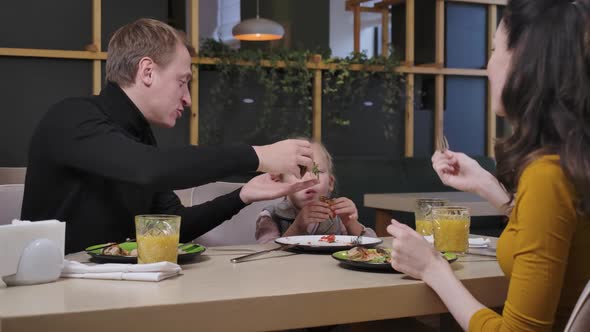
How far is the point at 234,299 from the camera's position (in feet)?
4.26

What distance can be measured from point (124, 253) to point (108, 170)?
0.21m

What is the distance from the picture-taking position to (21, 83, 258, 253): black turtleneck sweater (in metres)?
1.76

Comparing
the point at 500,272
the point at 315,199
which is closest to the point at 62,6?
the point at 315,199

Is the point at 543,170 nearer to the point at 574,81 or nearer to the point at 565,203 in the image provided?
the point at 565,203

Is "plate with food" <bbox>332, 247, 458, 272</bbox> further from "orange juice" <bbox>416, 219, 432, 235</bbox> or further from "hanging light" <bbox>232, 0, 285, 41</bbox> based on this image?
"hanging light" <bbox>232, 0, 285, 41</bbox>

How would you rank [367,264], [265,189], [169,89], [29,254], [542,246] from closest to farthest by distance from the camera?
[542,246] < [29,254] < [367,264] < [265,189] < [169,89]

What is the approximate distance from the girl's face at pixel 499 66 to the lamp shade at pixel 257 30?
14.1ft

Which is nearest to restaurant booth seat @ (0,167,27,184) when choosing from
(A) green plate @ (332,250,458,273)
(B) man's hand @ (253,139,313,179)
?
(B) man's hand @ (253,139,313,179)

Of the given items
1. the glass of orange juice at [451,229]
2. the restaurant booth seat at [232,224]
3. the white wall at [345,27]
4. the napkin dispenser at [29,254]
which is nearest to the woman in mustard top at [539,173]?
the glass of orange juice at [451,229]

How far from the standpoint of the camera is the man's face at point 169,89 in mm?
2268

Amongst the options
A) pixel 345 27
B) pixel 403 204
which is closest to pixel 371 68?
pixel 345 27

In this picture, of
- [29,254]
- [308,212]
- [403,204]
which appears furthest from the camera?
[403,204]

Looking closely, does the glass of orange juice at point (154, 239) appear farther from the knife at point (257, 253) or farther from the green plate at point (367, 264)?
the green plate at point (367, 264)

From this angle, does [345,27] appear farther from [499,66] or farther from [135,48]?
[499,66]
